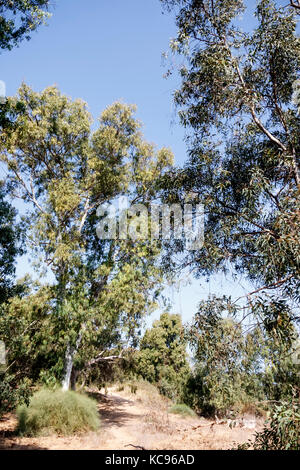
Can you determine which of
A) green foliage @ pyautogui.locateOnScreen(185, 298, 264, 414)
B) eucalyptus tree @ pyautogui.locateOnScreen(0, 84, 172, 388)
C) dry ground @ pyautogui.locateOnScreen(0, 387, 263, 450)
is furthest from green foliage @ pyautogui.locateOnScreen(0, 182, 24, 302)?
green foliage @ pyautogui.locateOnScreen(185, 298, 264, 414)

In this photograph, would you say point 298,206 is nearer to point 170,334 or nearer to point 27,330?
point 27,330

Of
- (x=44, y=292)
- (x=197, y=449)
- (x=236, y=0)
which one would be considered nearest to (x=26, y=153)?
(x=44, y=292)

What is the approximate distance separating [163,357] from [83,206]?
15.3 meters

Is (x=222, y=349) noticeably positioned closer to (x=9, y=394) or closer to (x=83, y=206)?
(x=9, y=394)

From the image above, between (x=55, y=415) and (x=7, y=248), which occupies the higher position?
(x=7, y=248)

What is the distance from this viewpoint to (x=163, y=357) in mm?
22719

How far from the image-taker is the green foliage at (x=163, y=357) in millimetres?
20439

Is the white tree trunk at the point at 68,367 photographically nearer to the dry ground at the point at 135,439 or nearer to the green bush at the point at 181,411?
the dry ground at the point at 135,439

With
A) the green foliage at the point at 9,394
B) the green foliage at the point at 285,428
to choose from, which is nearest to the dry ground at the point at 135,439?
the green foliage at the point at 9,394

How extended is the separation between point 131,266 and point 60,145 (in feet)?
19.6

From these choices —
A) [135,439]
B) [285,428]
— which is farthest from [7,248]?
[285,428]

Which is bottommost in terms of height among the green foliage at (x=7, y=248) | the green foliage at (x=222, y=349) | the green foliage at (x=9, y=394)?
the green foliage at (x=9, y=394)

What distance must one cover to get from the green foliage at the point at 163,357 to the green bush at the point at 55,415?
37.6ft
